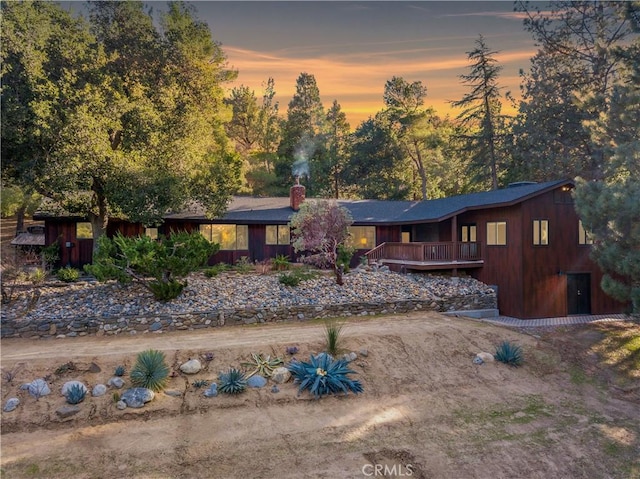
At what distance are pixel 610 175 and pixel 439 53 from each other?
10.7m

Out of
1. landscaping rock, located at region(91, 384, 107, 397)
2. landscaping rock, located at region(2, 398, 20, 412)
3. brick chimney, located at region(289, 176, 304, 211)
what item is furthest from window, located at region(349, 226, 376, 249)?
landscaping rock, located at region(2, 398, 20, 412)

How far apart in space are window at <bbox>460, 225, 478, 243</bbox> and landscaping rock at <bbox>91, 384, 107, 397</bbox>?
620 inches

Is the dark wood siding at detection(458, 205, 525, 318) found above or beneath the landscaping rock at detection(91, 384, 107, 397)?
above

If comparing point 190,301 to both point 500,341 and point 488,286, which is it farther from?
point 488,286

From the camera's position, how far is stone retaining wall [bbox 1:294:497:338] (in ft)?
41.1

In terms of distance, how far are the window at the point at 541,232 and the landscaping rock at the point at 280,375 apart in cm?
Answer: 1145

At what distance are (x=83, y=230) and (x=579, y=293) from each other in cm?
2196

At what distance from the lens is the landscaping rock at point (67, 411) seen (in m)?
8.54

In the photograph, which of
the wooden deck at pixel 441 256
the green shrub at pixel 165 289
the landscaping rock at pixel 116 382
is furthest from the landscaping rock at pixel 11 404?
the wooden deck at pixel 441 256

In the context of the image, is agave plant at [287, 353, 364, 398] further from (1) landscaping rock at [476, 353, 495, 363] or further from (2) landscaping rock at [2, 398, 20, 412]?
(2) landscaping rock at [2, 398, 20, 412]

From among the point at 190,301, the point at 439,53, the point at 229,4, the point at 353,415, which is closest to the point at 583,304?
the point at 439,53

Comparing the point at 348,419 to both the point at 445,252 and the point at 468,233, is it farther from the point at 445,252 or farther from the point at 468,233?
the point at 468,233

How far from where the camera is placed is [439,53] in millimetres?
16984

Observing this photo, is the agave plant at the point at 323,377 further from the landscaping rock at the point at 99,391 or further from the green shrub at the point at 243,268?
the green shrub at the point at 243,268
